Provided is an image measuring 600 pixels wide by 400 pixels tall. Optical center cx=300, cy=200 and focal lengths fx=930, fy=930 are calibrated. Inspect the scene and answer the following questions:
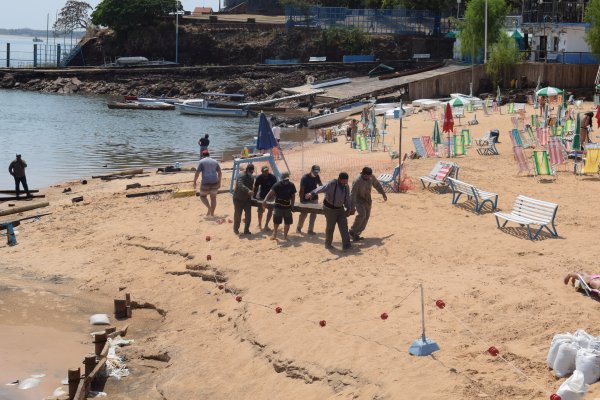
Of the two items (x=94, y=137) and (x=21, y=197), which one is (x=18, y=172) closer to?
(x=21, y=197)

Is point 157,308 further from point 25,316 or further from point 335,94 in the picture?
point 335,94

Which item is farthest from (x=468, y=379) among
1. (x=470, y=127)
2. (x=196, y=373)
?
(x=470, y=127)

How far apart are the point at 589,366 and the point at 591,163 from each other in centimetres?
1250

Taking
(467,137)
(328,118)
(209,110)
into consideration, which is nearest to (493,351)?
(467,137)

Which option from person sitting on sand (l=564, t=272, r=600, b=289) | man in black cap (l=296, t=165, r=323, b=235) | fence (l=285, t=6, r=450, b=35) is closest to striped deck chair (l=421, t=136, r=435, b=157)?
man in black cap (l=296, t=165, r=323, b=235)

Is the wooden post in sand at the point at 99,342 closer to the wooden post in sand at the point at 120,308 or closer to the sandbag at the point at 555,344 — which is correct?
the wooden post in sand at the point at 120,308

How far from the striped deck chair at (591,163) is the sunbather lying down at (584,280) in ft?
30.6

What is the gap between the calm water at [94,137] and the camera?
34156 mm

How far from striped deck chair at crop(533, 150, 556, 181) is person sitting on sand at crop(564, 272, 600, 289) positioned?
9.03m

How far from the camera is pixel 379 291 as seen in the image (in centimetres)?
1268

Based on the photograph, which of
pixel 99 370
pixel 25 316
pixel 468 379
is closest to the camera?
pixel 468 379

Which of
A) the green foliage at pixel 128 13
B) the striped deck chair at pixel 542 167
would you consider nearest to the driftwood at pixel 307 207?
the striped deck chair at pixel 542 167

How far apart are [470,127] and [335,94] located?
88.7ft

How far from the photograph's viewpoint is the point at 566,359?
30.2 ft
